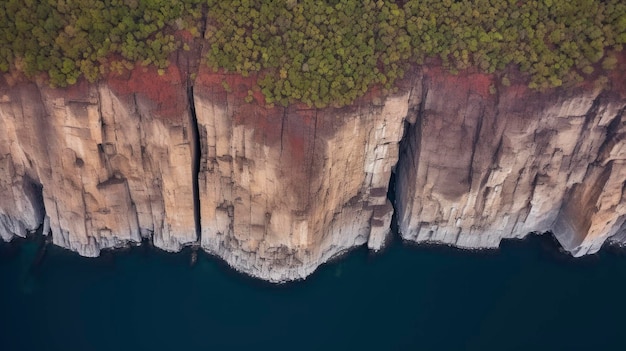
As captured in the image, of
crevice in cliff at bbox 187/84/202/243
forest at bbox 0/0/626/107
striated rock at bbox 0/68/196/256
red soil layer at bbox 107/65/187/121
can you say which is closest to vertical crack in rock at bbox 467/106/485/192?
forest at bbox 0/0/626/107

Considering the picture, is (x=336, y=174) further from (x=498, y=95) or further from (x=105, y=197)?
(x=105, y=197)

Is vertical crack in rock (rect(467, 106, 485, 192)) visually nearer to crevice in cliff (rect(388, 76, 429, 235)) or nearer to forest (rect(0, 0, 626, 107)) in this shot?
forest (rect(0, 0, 626, 107))

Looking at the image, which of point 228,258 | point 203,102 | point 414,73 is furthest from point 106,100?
point 414,73

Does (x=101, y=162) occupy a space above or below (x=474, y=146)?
below

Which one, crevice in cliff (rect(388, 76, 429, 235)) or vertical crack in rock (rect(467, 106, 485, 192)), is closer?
vertical crack in rock (rect(467, 106, 485, 192))

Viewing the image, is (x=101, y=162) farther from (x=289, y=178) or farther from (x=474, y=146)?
(x=474, y=146)

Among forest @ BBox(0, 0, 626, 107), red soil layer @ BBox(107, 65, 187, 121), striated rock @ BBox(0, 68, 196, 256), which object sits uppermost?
forest @ BBox(0, 0, 626, 107)

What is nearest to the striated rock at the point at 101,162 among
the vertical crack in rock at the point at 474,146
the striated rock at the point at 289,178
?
the striated rock at the point at 289,178

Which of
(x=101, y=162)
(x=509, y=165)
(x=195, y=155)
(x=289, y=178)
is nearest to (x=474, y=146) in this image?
(x=509, y=165)
